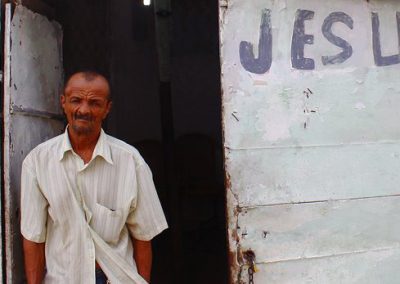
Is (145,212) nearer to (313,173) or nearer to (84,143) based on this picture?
(84,143)

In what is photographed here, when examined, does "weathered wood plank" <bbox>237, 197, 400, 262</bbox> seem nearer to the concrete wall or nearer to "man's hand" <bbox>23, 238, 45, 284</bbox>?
the concrete wall

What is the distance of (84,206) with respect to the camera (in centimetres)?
196

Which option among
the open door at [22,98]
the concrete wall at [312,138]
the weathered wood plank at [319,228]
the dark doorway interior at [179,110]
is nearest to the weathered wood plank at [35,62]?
the open door at [22,98]

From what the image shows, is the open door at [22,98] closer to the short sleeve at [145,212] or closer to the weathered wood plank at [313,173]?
the short sleeve at [145,212]

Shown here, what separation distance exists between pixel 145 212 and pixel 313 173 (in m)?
0.90

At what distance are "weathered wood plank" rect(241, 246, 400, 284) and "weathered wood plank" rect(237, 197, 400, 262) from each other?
0.12 ft

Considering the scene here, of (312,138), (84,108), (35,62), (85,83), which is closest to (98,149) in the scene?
(84,108)

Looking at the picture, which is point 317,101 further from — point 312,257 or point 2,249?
point 2,249

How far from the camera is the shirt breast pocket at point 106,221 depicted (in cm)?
198

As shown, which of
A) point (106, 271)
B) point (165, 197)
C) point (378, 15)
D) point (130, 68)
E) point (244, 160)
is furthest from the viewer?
point (130, 68)

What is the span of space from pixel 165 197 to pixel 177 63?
2.47 meters

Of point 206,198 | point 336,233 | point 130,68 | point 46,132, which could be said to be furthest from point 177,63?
point 336,233

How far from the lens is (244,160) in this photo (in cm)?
224

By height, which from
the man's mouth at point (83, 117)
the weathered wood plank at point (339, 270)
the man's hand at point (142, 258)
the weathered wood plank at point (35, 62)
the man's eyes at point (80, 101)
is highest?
the weathered wood plank at point (35, 62)
